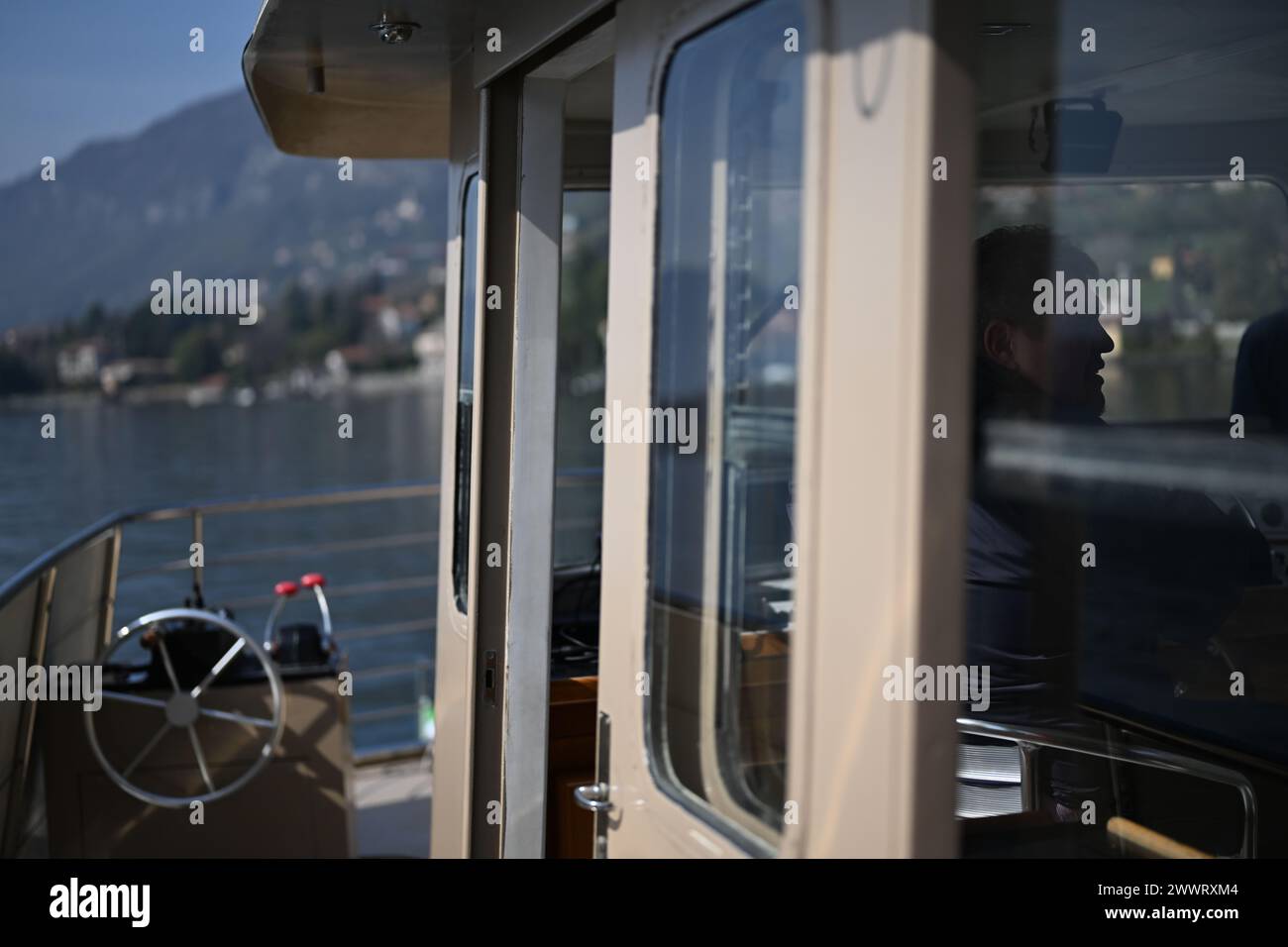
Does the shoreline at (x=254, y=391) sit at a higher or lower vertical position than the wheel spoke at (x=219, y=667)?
higher

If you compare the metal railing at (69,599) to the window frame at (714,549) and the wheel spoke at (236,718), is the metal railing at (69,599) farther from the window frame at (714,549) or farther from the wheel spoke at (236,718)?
the window frame at (714,549)

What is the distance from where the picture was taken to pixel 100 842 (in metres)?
3.49

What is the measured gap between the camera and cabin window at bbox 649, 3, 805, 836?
4.57ft

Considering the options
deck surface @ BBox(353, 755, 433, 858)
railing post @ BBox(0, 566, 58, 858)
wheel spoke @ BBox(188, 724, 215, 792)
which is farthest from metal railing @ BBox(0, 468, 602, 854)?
wheel spoke @ BBox(188, 724, 215, 792)

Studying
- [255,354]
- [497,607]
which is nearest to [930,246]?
[497,607]

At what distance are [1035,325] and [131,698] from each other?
2.57 m

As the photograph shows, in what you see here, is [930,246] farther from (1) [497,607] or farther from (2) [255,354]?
(2) [255,354]

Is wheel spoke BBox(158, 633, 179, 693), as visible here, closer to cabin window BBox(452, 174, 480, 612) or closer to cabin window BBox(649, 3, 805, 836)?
cabin window BBox(452, 174, 480, 612)

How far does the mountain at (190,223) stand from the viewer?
79.6m

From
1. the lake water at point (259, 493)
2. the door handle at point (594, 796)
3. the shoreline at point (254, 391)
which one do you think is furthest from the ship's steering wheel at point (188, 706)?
the shoreline at point (254, 391)

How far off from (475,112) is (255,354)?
68.3 metres

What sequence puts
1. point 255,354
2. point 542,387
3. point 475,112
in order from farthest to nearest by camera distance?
point 255,354 < point 475,112 < point 542,387

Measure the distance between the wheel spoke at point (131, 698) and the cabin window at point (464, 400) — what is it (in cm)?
122
